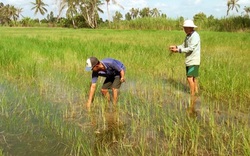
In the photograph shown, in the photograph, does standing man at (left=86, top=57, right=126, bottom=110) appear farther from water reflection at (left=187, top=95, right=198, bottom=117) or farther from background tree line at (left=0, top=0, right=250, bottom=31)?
background tree line at (left=0, top=0, right=250, bottom=31)

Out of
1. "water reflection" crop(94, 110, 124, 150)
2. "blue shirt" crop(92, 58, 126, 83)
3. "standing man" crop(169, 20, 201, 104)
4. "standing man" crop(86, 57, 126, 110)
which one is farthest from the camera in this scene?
"standing man" crop(169, 20, 201, 104)

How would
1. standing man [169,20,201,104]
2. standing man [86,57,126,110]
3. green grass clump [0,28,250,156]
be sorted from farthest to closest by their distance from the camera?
standing man [169,20,201,104], standing man [86,57,126,110], green grass clump [0,28,250,156]

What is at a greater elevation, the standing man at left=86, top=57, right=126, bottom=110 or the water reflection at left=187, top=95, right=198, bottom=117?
the standing man at left=86, top=57, right=126, bottom=110

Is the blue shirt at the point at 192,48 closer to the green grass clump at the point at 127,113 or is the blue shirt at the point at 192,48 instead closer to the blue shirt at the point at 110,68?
the green grass clump at the point at 127,113

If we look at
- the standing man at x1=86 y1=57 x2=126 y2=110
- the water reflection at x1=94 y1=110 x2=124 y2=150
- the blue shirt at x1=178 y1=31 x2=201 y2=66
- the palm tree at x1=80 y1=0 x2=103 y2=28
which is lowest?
the water reflection at x1=94 y1=110 x2=124 y2=150

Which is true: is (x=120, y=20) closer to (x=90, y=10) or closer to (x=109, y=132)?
(x=90, y=10)

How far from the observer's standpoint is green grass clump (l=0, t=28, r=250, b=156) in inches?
127

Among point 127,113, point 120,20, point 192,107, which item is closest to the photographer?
point 127,113

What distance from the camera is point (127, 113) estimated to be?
4.49 meters

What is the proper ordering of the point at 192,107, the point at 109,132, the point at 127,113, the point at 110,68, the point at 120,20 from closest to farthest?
the point at 109,132
the point at 127,113
the point at 110,68
the point at 192,107
the point at 120,20

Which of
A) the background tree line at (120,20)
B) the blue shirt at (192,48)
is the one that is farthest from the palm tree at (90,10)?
the blue shirt at (192,48)

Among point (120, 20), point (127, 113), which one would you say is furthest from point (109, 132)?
point (120, 20)

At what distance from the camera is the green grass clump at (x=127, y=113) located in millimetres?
3232

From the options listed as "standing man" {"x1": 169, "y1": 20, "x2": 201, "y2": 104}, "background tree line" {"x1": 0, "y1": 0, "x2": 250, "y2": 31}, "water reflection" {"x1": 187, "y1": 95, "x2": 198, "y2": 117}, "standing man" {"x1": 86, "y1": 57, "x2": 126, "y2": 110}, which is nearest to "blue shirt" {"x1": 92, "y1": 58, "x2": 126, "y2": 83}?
"standing man" {"x1": 86, "y1": 57, "x2": 126, "y2": 110}
